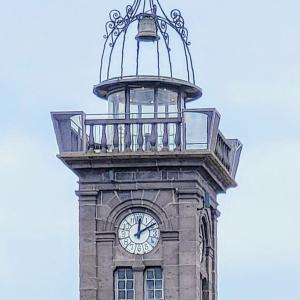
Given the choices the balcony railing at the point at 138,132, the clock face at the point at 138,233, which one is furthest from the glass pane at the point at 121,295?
the balcony railing at the point at 138,132

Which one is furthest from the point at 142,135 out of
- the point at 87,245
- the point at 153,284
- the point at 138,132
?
the point at 153,284

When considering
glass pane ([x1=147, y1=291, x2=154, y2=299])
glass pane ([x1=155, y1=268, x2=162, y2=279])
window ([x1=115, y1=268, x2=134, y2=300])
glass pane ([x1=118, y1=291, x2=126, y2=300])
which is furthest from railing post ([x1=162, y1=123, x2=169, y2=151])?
glass pane ([x1=118, y1=291, x2=126, y2=300])

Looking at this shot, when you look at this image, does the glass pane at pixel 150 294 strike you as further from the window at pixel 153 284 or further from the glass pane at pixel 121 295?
the glass pane at pixel 121 295

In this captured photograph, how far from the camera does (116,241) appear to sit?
6462 cm

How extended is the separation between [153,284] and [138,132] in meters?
3.79

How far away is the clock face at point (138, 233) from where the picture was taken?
64.4 metres

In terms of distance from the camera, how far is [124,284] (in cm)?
6450

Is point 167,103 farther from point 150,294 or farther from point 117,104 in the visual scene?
point 150,294

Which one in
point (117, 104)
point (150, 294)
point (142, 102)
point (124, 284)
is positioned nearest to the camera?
point (150, 294)

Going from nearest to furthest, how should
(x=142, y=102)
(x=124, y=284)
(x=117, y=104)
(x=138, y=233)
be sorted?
(x=124, y=284)
(x=138, y=233)
(x=142, y=102)
(x=117, y=104)

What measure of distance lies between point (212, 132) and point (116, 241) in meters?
3.61

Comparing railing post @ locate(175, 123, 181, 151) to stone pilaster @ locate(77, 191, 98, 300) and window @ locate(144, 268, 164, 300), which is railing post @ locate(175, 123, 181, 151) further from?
window @ locate(144, 268, 164, 300)

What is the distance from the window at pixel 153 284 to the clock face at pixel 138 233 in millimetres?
545

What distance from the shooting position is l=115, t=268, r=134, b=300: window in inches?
2532
